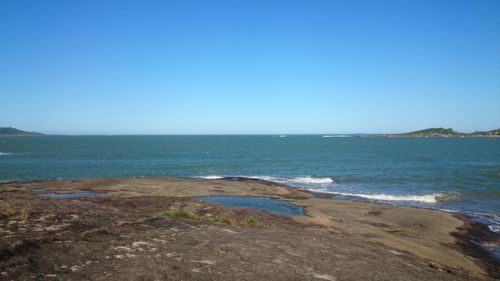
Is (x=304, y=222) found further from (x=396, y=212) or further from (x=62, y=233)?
(x=62, y=233)

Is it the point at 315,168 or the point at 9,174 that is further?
the point at 315,168

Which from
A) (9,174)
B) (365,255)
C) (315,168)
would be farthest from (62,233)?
(315,168)

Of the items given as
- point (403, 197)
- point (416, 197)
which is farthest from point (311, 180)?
point (416, 197)

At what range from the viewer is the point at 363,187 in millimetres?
42938

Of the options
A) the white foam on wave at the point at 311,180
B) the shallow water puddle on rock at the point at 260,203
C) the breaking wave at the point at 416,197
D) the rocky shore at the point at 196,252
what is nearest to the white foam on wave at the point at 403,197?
the breaking wave at the point at 416,197

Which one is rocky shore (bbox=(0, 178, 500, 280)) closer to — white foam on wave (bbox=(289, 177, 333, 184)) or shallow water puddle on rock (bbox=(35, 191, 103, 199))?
shallow water puddle on rock (bbox=(35, 191, 103, 199))

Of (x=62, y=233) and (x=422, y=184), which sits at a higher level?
(x=62, y=233)

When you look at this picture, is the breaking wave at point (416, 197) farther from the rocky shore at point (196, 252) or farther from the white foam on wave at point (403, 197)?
the rocky shore at point (196, 252)

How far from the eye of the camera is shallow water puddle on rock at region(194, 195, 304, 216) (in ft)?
86.6

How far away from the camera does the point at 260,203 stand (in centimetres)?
2927

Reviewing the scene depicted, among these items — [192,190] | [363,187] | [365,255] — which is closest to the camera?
[365,255]

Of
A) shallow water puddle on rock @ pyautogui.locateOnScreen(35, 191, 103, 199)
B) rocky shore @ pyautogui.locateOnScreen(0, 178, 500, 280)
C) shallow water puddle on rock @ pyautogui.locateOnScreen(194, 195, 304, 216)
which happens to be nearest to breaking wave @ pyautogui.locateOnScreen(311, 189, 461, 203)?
shallow water puddle on rock @ pyautogui.locateOnScreen(194, 195, 304, 216)

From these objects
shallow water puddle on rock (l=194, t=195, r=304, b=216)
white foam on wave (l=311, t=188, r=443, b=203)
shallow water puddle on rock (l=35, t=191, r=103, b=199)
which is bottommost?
white foam on wave (l=311, t=188, r=443, b=203)

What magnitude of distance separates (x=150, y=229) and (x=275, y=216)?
10.9 meters
